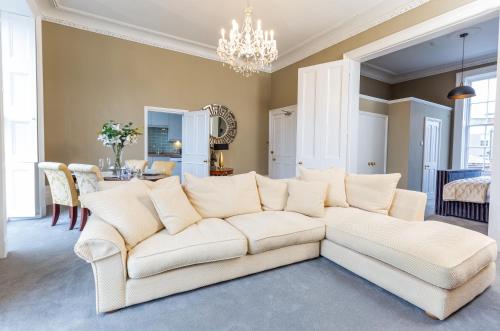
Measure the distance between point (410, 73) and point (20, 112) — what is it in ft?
28.1

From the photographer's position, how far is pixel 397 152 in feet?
19.4

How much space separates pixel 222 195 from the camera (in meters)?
2.63

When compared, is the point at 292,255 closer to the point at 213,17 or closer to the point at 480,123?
the point at 213,17

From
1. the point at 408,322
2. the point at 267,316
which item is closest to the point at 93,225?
the point at 267,316

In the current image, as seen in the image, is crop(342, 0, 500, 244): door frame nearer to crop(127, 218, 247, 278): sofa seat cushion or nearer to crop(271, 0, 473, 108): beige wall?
crop(271, 0, 473, 108): beige wall

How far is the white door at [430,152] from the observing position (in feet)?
19.8

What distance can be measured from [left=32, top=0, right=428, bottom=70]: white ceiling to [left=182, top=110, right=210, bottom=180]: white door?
156cm

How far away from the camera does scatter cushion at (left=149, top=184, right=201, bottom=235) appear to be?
6.86 ft

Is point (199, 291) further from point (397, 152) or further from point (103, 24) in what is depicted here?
point (397, 152)

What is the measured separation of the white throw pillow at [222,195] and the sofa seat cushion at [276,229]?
0.12m

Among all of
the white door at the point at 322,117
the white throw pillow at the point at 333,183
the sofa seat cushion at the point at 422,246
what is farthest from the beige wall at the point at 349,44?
the sofa seat cushion at the point at 422,246

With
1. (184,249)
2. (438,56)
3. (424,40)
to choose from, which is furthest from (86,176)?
(438,56)

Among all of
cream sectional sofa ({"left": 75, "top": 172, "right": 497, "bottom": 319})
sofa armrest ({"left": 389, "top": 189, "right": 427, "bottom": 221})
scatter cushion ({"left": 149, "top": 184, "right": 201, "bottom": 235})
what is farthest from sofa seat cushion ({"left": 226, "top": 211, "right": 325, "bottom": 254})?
sofa armrest ({"left": 389, "top": 189, "right": 427, "bottom": 221})

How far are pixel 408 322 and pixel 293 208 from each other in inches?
55.5
